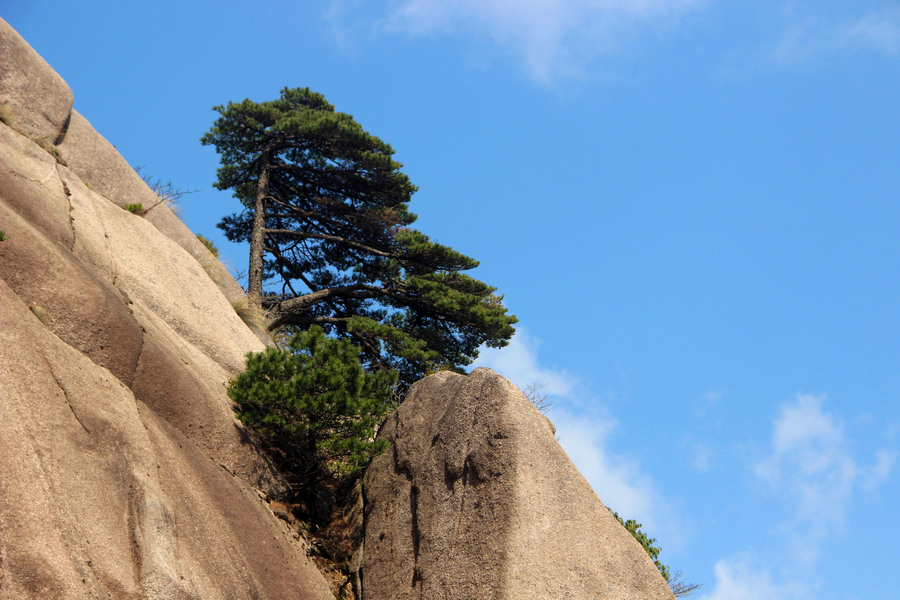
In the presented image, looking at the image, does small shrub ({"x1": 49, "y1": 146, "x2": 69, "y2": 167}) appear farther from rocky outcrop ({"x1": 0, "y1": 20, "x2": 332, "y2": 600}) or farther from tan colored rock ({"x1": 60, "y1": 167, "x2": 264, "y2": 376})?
tan colored rock ({"x1": 60, "y1": 167, "x2": 264, "y2": 376})

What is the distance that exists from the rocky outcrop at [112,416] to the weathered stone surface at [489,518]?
129cm

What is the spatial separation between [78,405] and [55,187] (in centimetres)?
621

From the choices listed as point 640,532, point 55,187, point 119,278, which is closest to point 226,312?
point 119,278

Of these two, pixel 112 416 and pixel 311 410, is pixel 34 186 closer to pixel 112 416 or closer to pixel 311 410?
pixel 112 416

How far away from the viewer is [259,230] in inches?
938

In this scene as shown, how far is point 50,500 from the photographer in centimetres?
695

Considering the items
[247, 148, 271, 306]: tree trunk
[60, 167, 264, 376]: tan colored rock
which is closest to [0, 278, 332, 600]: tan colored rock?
[60, 167, 264, 376]: tan colored rock

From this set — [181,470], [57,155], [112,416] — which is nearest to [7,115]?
[57,155]

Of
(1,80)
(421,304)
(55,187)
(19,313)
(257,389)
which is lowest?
(19,313)

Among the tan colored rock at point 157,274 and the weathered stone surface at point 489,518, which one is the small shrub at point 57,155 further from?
the weathered stone surface at point 489,518

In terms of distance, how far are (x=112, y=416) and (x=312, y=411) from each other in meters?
3.40

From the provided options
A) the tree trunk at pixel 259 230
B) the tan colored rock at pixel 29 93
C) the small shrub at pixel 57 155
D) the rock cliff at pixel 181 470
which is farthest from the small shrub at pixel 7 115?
the tree trunk at pixel 259 230

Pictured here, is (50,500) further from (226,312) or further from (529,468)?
(226,312)

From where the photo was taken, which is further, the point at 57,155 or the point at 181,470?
the point at 57,155
